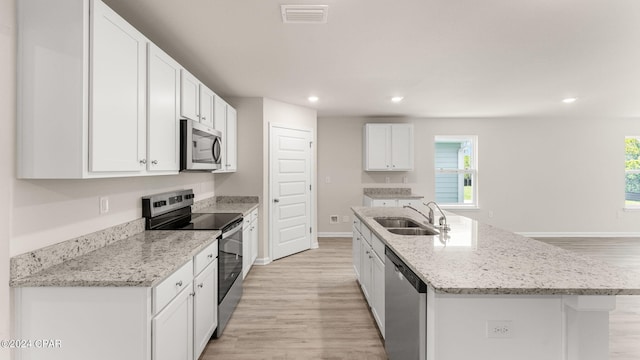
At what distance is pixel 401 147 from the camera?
5625 millimetres

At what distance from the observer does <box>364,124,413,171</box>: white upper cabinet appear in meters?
5.61

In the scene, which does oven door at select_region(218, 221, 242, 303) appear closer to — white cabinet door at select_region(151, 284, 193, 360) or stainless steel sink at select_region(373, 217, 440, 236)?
white cabinet door at select_region(151, 284, 193, 360)

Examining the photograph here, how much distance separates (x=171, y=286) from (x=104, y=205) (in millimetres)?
833

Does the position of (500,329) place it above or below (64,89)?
below

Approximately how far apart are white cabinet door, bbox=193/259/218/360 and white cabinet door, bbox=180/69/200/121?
1.27m

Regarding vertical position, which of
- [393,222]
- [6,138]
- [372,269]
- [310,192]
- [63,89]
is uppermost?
[63,89]

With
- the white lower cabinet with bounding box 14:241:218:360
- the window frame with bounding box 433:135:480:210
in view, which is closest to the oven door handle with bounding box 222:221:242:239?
the white lower cabinet with bounding box 14:241:218:360

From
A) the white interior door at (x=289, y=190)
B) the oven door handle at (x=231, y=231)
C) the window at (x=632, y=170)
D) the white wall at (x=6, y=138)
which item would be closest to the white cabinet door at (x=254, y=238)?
the white interior door at (x=289, y=190)

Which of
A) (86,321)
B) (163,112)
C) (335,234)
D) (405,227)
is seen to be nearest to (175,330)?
(86,321)

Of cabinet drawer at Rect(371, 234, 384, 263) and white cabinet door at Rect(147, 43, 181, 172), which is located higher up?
white cabinet door at Rect(147, 43, 181, 172)

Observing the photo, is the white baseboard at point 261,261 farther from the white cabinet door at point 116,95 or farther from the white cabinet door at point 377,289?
the white cabinet door at point 116,95

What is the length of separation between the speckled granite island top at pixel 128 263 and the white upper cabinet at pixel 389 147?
13.3 ft

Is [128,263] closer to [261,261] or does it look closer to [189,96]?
[189,96]

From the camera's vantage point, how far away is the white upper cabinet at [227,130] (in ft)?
11.2
